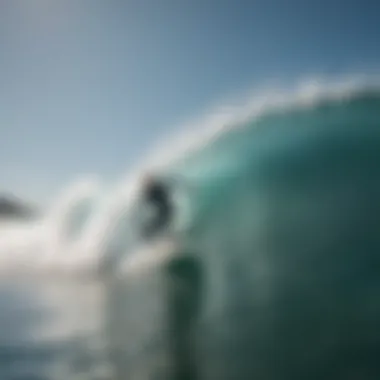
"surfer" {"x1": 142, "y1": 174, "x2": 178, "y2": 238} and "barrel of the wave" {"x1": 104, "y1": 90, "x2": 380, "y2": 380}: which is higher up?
"surfer" {"x1": 142, "y1": 174, "x2": 178, "y2": 238}

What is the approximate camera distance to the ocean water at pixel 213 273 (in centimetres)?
199

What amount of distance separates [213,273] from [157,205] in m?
0.30

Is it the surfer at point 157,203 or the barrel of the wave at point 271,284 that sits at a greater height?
the surfer at point 157,203

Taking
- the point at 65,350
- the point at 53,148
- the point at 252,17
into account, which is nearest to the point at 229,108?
the point at 252,17

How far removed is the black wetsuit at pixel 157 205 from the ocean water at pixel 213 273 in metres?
0.04

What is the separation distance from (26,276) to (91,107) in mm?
620

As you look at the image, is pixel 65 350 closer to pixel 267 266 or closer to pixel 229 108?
pixel 267 266

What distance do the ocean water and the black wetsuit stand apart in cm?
4

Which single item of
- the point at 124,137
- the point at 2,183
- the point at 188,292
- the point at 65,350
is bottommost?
the point at 65,350

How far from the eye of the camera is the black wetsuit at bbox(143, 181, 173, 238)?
2033 millimetres

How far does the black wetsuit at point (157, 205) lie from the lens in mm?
2033

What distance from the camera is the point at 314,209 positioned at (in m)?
2.09

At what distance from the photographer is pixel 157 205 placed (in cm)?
203

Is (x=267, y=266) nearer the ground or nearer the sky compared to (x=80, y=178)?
nearer the ground
